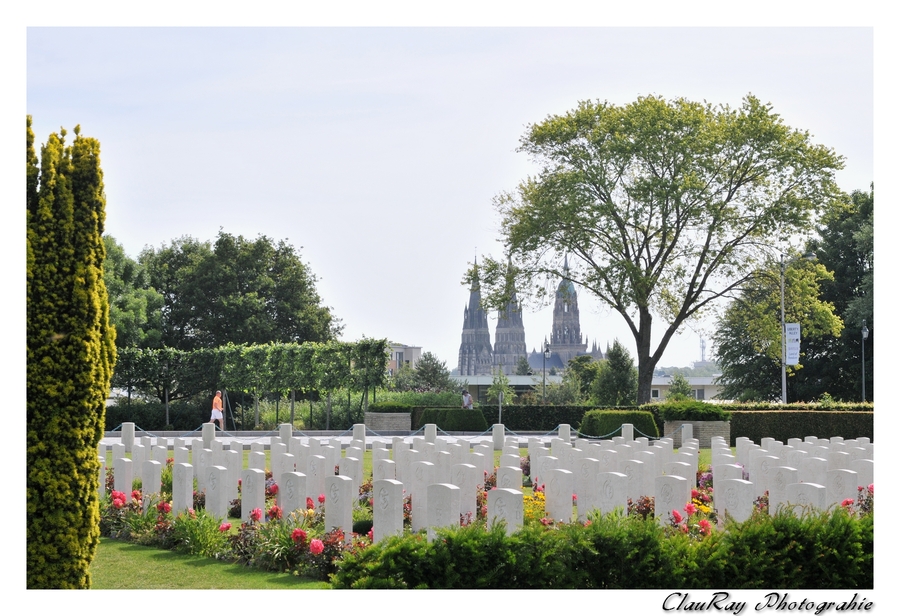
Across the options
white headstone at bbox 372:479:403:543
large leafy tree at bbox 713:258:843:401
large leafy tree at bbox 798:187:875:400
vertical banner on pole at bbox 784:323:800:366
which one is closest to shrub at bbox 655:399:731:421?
vertical banner on pole at bbox 784:323:800:366

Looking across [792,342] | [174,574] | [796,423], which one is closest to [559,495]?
[174,574]

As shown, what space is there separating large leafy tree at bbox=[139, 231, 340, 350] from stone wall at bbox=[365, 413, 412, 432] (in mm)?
14456

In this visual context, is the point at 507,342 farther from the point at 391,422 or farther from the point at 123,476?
the point at 123,476

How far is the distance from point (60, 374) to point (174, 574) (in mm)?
3061

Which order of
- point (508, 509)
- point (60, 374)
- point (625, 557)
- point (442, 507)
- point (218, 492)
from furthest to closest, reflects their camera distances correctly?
1. point (218, 492)
2. point (442, 507)
3. point (508, 509)
4. point (625, 557)
5. point (60, 374)

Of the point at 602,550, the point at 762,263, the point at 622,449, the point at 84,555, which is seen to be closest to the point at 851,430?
the point at 762,263

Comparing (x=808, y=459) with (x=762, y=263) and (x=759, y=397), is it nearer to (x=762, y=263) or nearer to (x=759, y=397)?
(x=762, y=263)

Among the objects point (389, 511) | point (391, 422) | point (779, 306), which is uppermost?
point (779, 306)

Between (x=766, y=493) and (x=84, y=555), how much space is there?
8.73 metres

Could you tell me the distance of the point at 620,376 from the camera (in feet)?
151

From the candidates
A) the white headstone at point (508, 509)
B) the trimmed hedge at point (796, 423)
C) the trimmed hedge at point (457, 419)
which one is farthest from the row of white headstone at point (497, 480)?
the trimmed hedge at point (457, 419)

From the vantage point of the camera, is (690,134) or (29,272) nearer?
(29,272)

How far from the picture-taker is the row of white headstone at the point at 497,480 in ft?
31.0

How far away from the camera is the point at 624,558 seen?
809 cm
